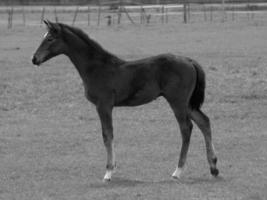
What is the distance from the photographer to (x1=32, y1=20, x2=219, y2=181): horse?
1062cm

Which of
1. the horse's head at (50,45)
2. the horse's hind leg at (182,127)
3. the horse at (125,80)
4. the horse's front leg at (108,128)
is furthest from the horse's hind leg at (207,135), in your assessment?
the horse's head at (50,45)

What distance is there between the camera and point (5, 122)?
16891 millimetres

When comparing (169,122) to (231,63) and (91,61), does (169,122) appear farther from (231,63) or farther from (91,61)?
(231,63)

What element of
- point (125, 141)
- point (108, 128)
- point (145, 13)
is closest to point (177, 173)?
point (108, 128)

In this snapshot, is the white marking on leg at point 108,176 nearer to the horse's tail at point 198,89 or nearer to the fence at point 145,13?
the horse's tail at point 198,89

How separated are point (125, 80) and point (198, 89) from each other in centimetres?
104

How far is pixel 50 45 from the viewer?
10.6 metres

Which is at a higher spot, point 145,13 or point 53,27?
point 53,27

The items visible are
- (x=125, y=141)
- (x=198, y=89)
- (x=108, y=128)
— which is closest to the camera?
(x=108, y=128)

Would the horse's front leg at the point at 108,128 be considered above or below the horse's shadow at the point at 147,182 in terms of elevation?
above

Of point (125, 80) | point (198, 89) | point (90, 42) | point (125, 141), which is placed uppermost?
point (90, 42)

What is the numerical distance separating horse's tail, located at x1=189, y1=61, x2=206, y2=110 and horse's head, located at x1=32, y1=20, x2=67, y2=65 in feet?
6.30

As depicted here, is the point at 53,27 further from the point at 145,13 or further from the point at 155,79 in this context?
the point at 145,13

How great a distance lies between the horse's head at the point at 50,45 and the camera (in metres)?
10.6
